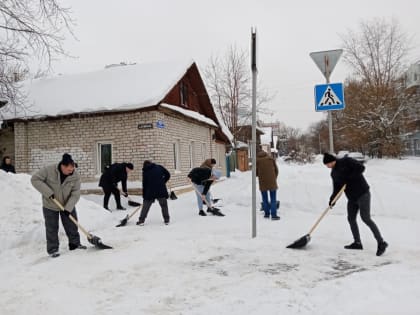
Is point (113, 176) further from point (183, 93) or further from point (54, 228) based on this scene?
point (183, 93)

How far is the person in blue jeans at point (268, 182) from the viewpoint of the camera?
7.83 metres

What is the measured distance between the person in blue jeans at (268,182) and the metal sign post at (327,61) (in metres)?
1.76

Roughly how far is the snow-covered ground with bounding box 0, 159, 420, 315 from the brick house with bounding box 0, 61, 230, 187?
14.1 ft

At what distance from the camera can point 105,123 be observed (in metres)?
12.1

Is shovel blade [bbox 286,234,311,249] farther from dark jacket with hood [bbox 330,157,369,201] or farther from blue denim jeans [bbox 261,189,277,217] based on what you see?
→ blue denim jeans [bbox 261,189,277,217]

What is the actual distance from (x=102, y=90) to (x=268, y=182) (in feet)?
26.1

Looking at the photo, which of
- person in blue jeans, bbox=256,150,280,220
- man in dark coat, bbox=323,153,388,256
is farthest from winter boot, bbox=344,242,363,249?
person in blue jeans, bbox=256,150,280,220

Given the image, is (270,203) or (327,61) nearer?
(327,61)

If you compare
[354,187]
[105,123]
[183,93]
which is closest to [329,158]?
[354,187]

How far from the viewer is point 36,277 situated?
14.3 feet

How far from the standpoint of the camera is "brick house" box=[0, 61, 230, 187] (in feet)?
38.3

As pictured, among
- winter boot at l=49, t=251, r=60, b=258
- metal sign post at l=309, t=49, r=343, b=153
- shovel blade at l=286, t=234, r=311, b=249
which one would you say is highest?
metal sign post at l=309, t=49, r=343, b=153

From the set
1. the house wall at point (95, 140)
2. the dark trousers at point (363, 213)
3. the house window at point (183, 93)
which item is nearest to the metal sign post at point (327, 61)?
the dark trousers at point (363, 213)

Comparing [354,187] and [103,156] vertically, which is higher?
[103,156]
